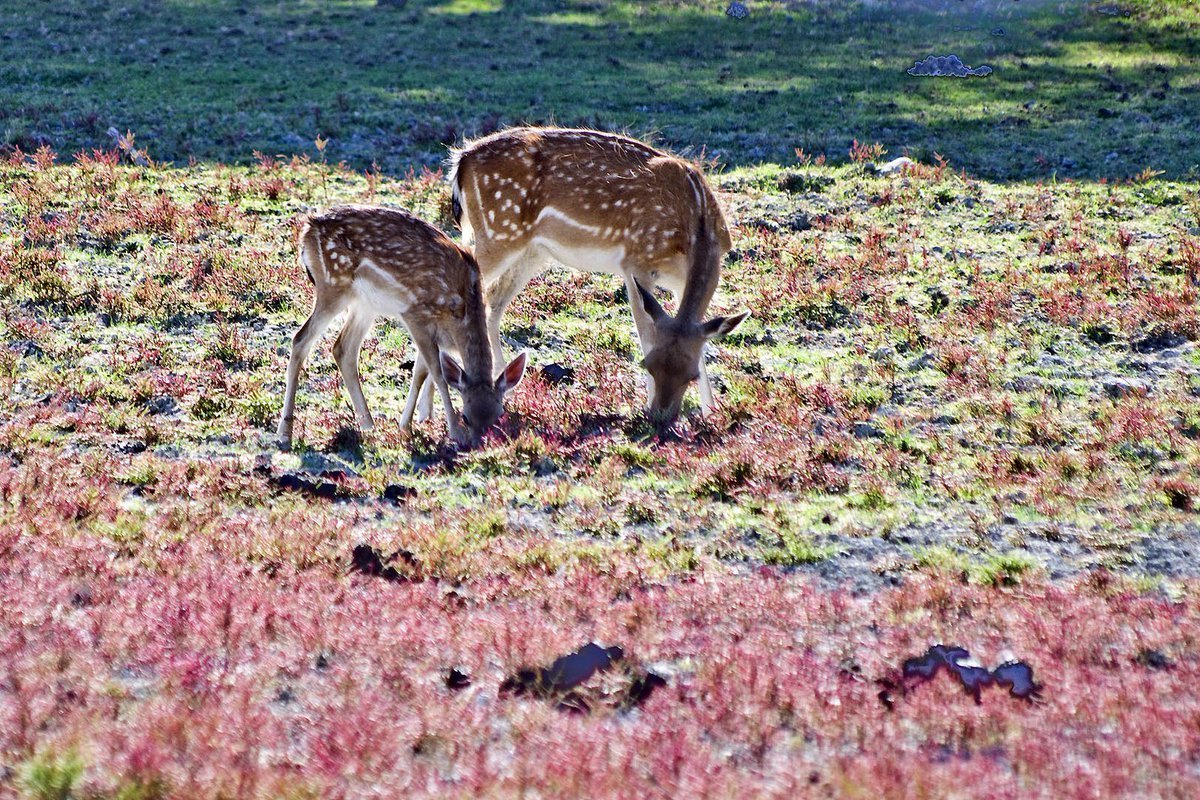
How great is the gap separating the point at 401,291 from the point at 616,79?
23.1m

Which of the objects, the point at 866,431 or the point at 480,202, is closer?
the point at 866,431

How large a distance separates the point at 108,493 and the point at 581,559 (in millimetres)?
3534

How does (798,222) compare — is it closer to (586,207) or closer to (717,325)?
(586,207)

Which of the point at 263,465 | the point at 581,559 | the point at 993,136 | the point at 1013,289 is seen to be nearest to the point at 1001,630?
the point at 581,559

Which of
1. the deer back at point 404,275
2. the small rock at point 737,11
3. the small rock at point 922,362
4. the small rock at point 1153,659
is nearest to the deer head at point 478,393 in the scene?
the deer back at point 404,275

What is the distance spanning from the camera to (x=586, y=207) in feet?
40.2

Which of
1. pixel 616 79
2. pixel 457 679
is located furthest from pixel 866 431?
pixel 616 79

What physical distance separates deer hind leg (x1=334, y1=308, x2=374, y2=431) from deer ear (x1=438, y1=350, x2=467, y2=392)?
0.95 meters

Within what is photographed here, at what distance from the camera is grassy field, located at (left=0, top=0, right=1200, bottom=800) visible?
4.98m

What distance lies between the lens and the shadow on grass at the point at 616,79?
23969 mm

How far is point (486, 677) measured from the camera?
575 centimetres

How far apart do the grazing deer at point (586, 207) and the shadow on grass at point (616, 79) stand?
9906 millimetres

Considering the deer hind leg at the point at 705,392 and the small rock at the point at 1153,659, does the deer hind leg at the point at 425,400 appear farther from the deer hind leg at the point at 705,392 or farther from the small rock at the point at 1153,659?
the small rock at the point at 1153,659

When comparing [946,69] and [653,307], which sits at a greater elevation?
[946,69]
